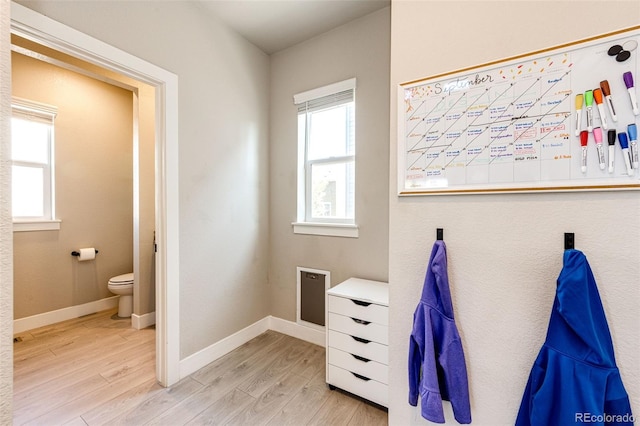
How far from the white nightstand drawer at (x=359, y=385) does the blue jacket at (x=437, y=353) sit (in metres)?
0.75

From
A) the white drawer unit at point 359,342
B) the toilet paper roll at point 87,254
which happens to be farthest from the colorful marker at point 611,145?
the toilet paper roll at point 87,254

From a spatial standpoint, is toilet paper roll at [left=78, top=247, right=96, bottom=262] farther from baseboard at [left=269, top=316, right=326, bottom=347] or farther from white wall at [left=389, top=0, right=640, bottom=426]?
white wall at [left=389, top=0, right=640, bottom=426]

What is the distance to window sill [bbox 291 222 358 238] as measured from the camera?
7.54 feet

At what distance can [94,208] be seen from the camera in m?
3.16

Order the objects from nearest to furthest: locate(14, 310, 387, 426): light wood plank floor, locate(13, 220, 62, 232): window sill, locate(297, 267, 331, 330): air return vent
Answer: locate(14, 310, 387, 426): light wood plank floor < locate(297, 267, 331, 330): air return vent < locate(13, 220, 62, 232): window sill

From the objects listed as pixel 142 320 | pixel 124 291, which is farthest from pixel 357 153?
pixel 124 291

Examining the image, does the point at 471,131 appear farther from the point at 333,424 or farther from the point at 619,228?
the point at 333,424

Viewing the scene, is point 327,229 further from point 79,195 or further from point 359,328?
point 79,195

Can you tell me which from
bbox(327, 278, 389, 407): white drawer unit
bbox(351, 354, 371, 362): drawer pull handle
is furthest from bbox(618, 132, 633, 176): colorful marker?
bbox(351, 354, 371, 362): drawer pull handle

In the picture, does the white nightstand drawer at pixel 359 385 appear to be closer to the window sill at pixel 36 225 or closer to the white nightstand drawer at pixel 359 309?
the white nightstand drawer at pixel 359 309

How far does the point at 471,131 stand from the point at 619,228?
0.53m

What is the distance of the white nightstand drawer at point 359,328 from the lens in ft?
5.41

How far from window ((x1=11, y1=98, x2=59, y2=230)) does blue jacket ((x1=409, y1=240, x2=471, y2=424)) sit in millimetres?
3717

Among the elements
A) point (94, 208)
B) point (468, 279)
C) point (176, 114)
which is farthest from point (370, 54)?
point (94, 208)
